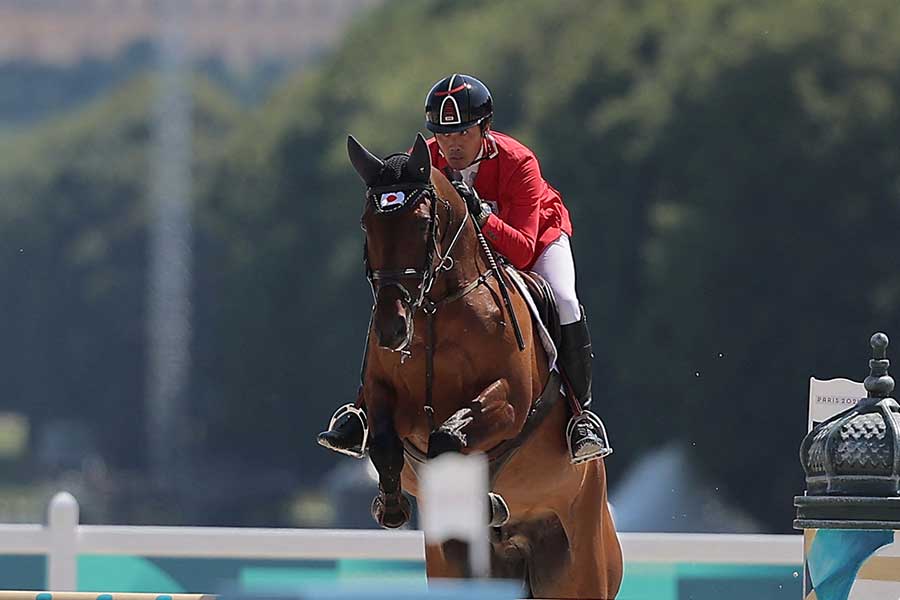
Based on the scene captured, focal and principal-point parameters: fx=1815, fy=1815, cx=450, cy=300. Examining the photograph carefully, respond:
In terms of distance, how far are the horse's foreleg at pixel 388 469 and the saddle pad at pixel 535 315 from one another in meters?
0.67

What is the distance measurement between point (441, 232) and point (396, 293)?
0.36 meters

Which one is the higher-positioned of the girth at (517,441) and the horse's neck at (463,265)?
the horse's neck at (463,265)

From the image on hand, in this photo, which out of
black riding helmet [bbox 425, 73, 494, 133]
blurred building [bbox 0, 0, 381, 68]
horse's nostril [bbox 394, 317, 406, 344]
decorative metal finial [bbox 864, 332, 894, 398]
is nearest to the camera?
decorative metal finial [bbox 864, 332, 894, 398]

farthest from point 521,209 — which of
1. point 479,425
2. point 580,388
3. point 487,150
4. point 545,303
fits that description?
point 479,425

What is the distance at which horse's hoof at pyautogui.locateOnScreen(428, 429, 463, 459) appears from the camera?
506cm

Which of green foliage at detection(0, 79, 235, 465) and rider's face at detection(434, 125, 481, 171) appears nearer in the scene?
rider's face at detection(434, 125, 481, 171)

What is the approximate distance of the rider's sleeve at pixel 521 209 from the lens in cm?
570

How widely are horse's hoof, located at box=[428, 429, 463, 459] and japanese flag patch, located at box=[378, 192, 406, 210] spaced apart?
65 centimetres

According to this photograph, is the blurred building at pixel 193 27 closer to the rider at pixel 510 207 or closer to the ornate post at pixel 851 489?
the rider at pixel 510 207

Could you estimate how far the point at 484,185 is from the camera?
577 cm

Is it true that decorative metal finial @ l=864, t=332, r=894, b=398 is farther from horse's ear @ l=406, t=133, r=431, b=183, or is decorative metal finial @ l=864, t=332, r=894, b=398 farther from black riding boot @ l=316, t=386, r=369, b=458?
black riding boot @ l=316, t=386, r=369, b=458

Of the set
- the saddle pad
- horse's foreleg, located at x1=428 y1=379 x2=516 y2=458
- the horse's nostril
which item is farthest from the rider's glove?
the horse's nostril

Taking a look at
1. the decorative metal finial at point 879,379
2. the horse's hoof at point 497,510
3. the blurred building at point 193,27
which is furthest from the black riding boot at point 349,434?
the blurred building at point 193,27

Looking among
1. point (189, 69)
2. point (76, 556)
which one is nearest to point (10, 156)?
point (189, 69)
